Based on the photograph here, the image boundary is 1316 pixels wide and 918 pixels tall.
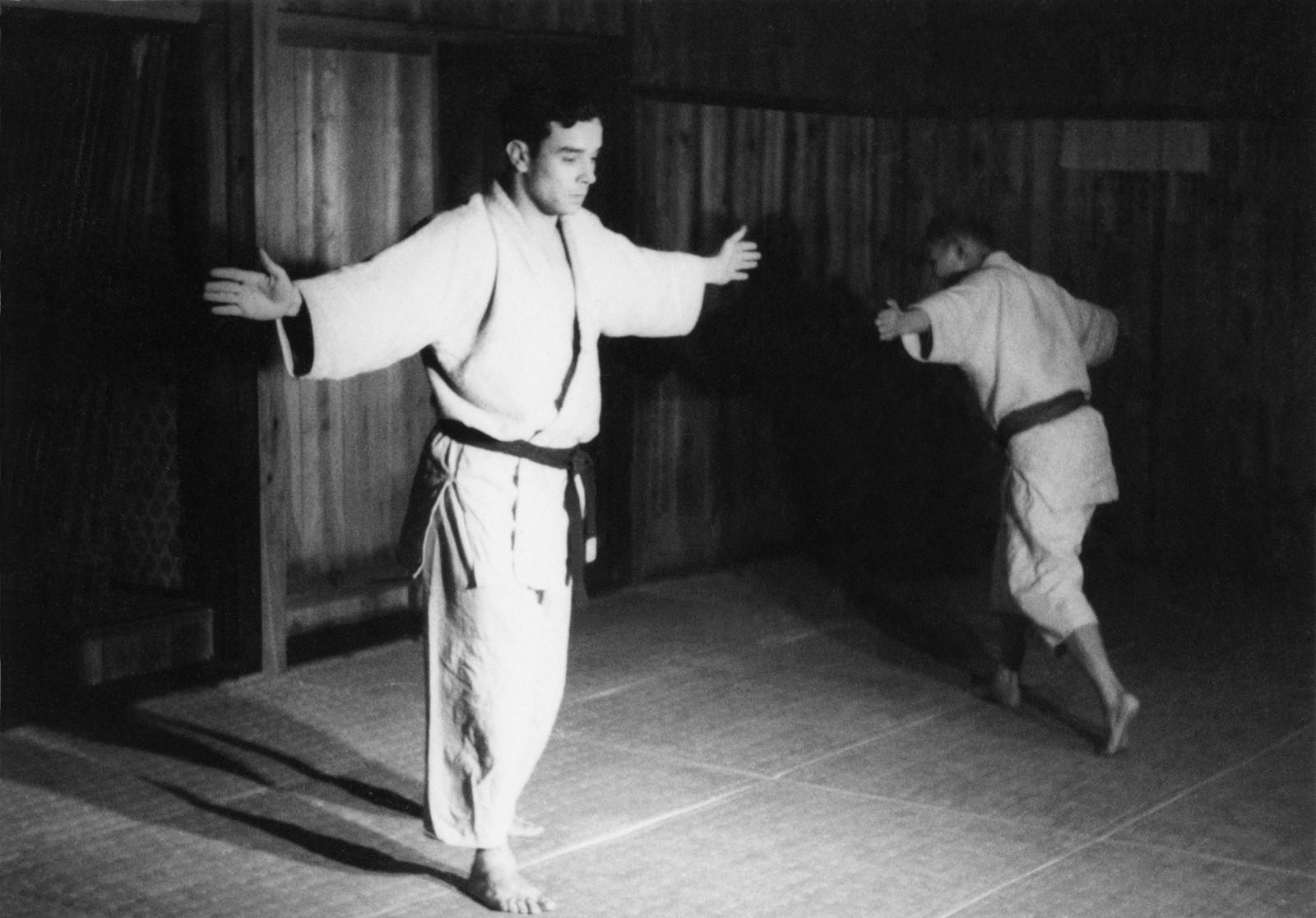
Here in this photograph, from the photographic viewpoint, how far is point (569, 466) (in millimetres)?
5016

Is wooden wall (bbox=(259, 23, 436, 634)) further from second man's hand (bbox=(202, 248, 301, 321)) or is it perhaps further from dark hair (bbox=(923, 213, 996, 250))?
second man's hand (bbox=(202, 248, 301, 321))

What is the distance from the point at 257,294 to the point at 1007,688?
3.51m

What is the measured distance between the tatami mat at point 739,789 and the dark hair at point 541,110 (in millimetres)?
1915

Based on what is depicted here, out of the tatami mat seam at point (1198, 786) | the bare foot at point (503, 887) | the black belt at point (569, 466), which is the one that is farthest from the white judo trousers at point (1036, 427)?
the bare foot at point (503, 887)

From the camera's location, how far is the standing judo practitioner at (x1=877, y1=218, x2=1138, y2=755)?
6.46 meters

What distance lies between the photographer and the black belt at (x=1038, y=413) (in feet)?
21.5

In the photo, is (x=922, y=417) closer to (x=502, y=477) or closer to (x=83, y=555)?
(x=83, y=555)

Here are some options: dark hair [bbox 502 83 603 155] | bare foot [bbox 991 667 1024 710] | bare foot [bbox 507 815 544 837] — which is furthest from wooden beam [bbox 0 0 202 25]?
bare foot [bbox 991 667 1024 710]

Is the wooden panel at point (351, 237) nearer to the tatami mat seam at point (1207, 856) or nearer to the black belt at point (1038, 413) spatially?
the black belt at point (1038, 413)

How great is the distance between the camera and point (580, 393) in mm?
4934

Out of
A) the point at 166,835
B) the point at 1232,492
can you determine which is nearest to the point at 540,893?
the point at 166,835

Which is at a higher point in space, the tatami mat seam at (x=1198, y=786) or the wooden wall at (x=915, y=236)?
the wooden wall at (x=915, y=236)

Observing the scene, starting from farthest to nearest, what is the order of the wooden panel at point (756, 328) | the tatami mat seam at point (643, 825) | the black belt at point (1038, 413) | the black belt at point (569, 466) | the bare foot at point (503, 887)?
the wooden panel at point (756, 328) → the black belt at point (1038, 413) → the tatami mat seam at point (643, 825) → the black belt at point (569, 466) → the bare foot at point (503, 887)

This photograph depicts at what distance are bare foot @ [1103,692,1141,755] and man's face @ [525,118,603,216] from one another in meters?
2.61
